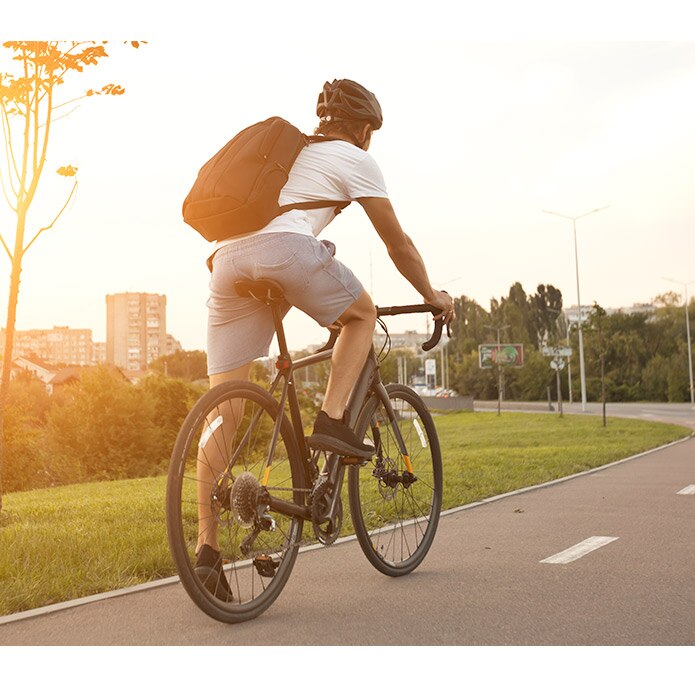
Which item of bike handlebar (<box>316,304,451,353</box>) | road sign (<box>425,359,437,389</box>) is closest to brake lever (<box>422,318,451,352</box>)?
bike handlebar (<box>316,304,451,353</box>)

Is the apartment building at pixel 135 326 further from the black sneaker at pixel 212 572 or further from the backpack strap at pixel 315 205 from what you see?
the black sneaker at pixel 212 572

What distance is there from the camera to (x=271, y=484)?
12.5 ft

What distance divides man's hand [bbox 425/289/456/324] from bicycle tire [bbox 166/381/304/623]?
0.93 metres

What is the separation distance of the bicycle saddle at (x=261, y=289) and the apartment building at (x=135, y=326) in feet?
275

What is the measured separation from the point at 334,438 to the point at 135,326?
88.8 m

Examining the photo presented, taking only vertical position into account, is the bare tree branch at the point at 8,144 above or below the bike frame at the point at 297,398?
above

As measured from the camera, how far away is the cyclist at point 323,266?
381 centimetres

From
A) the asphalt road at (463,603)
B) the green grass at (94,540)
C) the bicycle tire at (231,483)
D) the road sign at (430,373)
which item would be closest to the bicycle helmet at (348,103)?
the bicycle tire at (231,483)

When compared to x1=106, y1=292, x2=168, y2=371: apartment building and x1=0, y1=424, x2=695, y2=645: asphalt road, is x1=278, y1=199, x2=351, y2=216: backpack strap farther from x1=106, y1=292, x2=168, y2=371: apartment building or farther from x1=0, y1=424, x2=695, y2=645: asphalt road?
x1=106, y1=292, x2=168, y2=371: apartment building

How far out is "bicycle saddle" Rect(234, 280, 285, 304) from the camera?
12.6 feet

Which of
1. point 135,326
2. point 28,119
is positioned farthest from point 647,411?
point 135,326

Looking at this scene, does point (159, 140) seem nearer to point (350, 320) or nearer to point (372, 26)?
point (372, 26)

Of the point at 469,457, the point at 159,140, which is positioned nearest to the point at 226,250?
the point at 159,140
